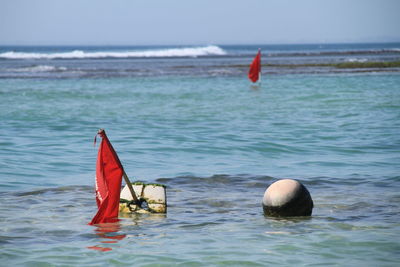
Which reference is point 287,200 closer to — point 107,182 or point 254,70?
point 107,182

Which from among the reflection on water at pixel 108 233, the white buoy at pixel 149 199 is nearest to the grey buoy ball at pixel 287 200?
the white buoy at pixel 149 199

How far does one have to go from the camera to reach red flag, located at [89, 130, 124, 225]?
980cm

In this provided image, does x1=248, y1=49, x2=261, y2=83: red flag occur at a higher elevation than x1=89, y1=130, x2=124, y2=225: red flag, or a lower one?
higher

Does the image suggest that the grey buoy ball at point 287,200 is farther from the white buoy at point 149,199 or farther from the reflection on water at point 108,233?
the reflection on water at point 108,233

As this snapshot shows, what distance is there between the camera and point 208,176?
565 inches

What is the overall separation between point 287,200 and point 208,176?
14.1 ft

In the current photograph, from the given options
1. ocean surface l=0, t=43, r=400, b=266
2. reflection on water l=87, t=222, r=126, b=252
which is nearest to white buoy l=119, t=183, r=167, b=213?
ocean surface l=0, t=43, r=400, b=266

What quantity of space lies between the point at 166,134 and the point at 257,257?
1296 cm

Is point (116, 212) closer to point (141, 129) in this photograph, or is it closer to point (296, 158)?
point (296, 158)

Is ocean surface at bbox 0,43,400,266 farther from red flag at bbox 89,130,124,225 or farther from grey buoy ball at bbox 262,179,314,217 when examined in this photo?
red flag at bbox 89,130,124,225

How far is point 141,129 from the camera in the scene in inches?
882

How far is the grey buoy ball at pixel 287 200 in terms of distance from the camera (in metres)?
10.3

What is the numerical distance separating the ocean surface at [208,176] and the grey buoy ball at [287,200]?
17 centimetres

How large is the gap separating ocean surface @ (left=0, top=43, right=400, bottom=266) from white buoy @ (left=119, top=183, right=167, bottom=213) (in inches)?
9.7
